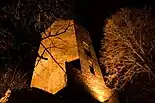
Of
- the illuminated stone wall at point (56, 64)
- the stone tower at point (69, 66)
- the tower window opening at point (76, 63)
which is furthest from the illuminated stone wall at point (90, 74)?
the illuminated stone wall at point (56, 64)

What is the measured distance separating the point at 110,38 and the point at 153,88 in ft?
15.7

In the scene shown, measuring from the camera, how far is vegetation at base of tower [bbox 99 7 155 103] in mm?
18703

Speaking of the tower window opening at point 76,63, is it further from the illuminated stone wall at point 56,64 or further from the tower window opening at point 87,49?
the tower window opening at point 87,49

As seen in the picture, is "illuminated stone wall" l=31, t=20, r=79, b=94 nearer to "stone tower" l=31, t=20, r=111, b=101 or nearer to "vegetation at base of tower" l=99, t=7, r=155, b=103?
"stone tower" l=31, t=20, r=111, b=101

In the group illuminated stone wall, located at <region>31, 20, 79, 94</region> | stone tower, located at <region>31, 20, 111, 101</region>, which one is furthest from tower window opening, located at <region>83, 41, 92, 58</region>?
illuminated stone wall, located at <region>31, 20, 79, 94</region>

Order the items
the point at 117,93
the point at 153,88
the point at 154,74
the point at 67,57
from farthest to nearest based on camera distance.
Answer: the point at 117,93 → the point at 67,57 → the point at 153,88 → the point at 154,74

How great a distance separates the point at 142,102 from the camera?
80.4 ft

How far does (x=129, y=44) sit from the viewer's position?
19.3 metres

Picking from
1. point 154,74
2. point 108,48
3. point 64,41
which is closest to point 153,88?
point 154,74

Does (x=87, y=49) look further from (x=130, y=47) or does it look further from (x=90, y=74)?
(x=130, y=47)

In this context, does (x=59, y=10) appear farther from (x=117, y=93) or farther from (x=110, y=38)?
(x=117, y=93)

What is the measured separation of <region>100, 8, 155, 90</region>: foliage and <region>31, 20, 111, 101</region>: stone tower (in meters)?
1.44

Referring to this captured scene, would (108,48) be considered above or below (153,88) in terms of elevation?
above

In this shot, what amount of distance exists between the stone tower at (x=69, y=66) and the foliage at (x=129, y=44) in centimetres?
144
